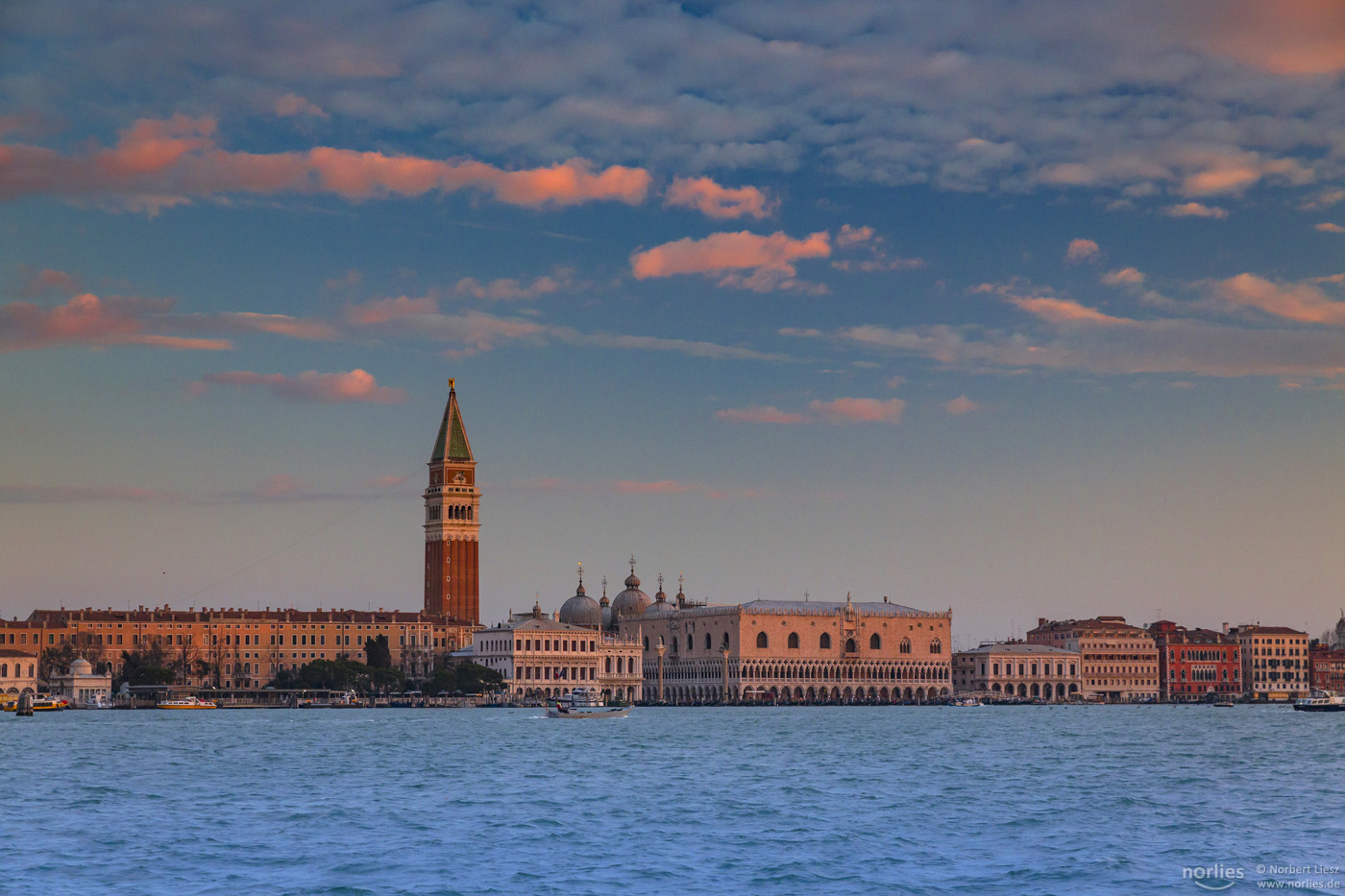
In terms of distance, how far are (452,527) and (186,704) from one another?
40.5m

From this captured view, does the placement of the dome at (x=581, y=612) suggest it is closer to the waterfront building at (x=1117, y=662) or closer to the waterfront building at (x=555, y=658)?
the waterfront building at (x=555, y=658)

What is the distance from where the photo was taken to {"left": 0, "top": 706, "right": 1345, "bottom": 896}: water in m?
23.4

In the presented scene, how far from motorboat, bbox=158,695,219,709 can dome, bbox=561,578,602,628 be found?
3215 cm

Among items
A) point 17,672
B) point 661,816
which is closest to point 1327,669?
point 17,672

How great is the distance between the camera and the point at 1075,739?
57.5 m

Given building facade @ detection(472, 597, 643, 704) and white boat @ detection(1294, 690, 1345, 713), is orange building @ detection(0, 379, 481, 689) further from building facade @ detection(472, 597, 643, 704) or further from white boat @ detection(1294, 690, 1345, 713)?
white boat @ detection(1294, 690, 1345, 713)

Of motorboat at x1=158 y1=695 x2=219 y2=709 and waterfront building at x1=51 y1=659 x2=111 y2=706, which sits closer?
motorboat at x1=158 y1=695 x2=219 y2=709

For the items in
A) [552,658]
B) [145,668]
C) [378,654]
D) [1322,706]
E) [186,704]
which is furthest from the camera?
[378,654]

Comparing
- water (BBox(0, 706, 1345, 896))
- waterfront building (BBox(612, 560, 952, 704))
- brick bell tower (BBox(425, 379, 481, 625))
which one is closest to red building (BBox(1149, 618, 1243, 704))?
waterfront building (BBox(612, 560, 952, 704))

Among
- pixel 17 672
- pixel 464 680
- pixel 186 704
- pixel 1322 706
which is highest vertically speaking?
pixel 17 672

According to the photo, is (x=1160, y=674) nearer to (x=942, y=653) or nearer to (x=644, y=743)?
(x=942, y=653)

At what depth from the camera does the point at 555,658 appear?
118312 millimetres

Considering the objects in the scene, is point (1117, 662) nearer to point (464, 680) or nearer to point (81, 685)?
point (464, 680)

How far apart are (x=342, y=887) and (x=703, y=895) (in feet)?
15.3
